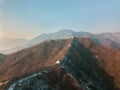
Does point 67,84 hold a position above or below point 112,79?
above

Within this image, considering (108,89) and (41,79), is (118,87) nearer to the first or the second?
(108,89)

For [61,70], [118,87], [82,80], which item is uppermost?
[61,70]

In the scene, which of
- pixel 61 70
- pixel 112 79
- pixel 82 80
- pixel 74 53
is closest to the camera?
pixel 61 70

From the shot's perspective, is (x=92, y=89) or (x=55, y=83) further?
(x=92, y=89)

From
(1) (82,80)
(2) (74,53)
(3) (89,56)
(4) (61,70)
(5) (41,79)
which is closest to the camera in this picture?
(5) (41,79)

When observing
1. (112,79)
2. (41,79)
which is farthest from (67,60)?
(41,79)

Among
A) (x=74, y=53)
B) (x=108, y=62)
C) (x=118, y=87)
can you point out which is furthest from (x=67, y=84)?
(x=108, y=62)

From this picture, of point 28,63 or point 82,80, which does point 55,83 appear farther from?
point 28,63

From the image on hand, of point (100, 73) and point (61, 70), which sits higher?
point (61, 70)

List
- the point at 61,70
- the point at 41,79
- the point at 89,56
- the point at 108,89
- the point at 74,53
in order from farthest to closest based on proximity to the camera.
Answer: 1. the point at 89,56
2. the point at 74,53
3. the point at 108,89
4. the point at 61,70
5. the point at 41,79
